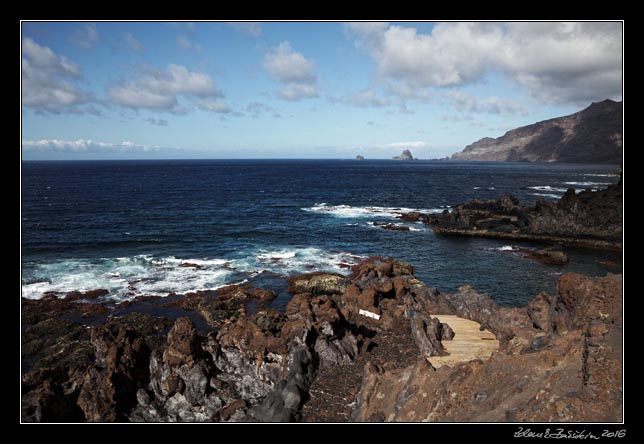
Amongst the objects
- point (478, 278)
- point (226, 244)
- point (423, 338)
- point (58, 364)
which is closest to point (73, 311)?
point (58, 364)

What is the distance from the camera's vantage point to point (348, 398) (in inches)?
746

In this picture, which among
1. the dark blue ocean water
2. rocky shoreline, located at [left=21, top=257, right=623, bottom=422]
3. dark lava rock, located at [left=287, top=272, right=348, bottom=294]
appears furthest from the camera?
the dark blue ocean water

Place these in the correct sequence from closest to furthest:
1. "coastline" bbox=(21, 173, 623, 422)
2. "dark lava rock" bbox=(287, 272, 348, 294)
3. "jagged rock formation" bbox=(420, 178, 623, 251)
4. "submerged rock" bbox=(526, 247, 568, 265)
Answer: "coastline" bbox=(21, 173, 623, 422) → "dark lava rock" bbox=(287, 272, 348, 294) → "submerged rock" bbox=(526, 247, 568, 265) → "jagged rock formation" bbox=(420, 178, 623, 251)

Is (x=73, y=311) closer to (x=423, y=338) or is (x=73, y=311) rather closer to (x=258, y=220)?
(x=423, y=338)

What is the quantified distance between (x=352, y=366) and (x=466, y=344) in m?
7.37

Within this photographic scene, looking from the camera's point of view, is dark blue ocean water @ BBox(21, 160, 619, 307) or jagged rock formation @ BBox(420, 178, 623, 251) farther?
jagged rock formation @ BBox(420, 178, 623, 251)

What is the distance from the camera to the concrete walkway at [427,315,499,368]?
21.5 m

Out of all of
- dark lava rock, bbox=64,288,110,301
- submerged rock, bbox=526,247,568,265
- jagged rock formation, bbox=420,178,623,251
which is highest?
jagged rock formation, bbox=420,178,623,251

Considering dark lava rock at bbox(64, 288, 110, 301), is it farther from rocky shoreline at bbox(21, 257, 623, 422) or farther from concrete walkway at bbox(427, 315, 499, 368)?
concrete walkway at bbox(427, 315, 499, 368)

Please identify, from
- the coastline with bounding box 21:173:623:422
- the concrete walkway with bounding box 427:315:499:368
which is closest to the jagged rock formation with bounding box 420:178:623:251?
the concrete walkway with bounding box 427:315:499:368

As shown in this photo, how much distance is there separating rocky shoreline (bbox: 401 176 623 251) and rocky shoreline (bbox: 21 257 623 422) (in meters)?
40.4

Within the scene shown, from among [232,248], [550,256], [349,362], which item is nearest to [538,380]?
[349,362]

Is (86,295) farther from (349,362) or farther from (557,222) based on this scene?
(557,222)

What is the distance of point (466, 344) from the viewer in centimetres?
2336
